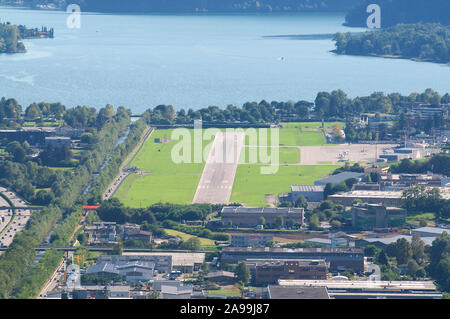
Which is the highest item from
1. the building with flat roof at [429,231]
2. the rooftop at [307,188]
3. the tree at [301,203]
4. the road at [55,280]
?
the rooftop at [307,188]

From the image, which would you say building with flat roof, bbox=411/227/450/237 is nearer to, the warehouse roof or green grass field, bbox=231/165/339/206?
green grass field, bbox=231/165/339/206

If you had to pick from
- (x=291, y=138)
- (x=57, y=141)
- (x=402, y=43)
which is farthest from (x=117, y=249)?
(x=402, y=43)

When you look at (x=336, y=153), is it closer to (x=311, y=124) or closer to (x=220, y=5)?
(x=311, y=124)

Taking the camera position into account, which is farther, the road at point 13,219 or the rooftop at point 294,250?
the road at point 13,219

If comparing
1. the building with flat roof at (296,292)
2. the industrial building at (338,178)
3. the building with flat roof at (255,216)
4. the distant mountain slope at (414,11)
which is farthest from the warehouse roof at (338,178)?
the distant mountain slope at (414,11)

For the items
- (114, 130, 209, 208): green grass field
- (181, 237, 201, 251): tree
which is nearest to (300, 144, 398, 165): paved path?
(114, 130, 209, 208): green grass field

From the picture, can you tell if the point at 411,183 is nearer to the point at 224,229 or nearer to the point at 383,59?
the point at 224,229

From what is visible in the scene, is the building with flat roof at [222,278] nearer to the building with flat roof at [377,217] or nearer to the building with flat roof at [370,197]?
the building with flat roof at [377,217]
